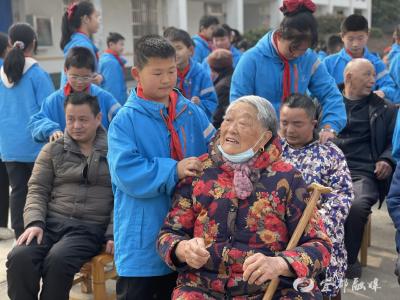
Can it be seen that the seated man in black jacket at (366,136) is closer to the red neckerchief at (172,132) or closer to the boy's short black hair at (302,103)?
the boy's short black hair at (302,103)

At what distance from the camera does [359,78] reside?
3.82 metres

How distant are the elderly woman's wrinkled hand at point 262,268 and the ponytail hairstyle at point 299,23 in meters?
1.61

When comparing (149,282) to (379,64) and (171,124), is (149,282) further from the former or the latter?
(379,64)

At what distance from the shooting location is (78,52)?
11.9 ft

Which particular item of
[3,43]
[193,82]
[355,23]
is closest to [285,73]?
[193,82]

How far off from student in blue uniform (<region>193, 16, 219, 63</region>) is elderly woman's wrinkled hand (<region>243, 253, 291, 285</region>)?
204 inches

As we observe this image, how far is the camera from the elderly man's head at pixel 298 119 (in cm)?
293

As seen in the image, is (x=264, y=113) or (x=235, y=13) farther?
(x=235, y=13)

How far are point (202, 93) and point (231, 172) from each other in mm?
2206

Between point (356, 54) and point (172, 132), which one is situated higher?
point (356, 54)

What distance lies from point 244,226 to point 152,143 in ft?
1.81

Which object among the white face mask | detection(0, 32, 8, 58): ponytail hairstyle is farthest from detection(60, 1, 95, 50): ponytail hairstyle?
the white face mask

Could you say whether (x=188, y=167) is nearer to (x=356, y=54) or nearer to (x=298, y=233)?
(x=298, y=233)

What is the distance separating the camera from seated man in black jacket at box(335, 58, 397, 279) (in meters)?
3.74
